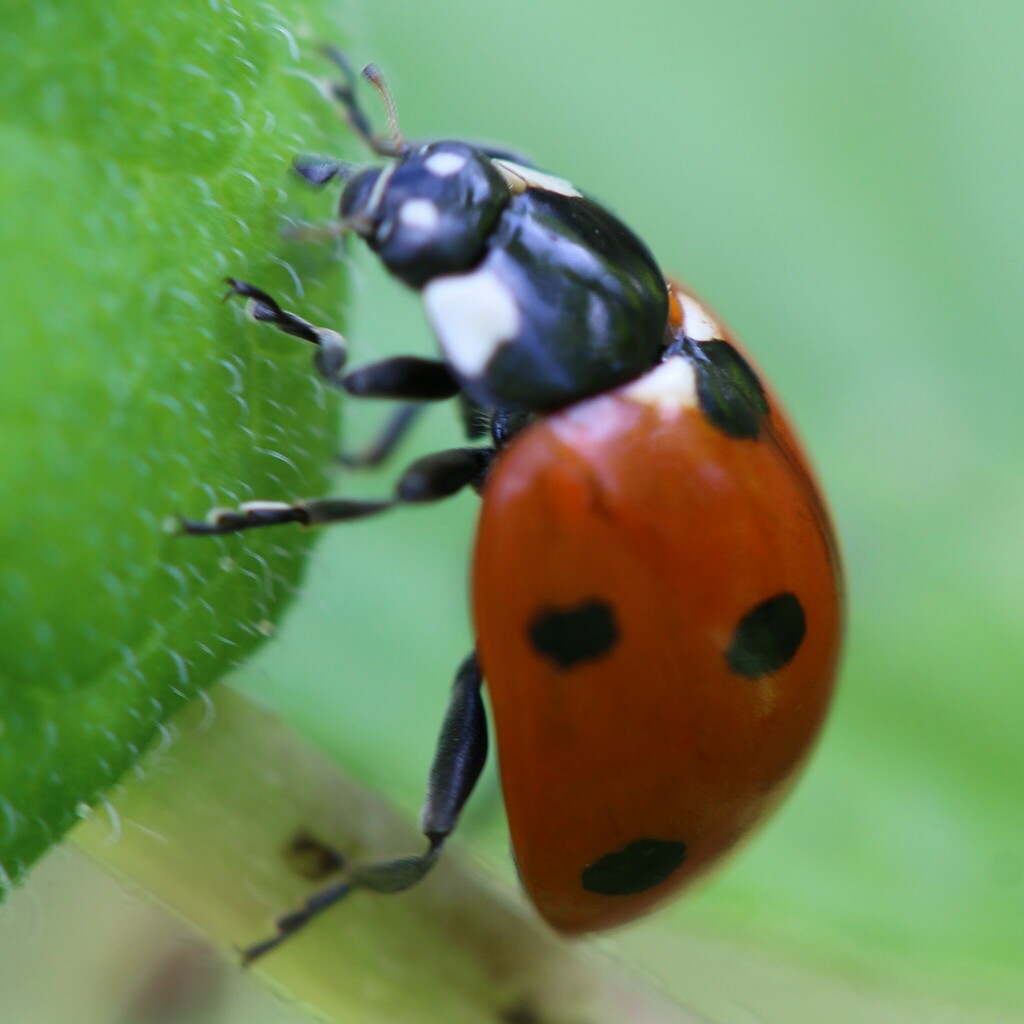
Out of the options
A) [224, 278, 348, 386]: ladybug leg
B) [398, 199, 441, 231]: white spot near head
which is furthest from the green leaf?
[398, 199, 441, 231]: white spot near head

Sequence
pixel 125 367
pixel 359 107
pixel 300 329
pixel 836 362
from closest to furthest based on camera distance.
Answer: pixel 125 367 < pixel 300 329 < pixel 359 107 < pixel 836 362

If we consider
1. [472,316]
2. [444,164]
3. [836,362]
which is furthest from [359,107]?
[836,362]

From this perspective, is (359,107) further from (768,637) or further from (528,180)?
(768,637)

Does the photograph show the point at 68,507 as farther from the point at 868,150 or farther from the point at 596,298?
the point at 868,150

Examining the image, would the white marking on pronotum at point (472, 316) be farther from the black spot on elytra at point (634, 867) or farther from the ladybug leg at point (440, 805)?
the black spot on elytra at point (634, 867)

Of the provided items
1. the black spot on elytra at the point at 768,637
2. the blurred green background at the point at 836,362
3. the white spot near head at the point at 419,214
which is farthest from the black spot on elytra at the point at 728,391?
the blurred green background at the point at 836,362
